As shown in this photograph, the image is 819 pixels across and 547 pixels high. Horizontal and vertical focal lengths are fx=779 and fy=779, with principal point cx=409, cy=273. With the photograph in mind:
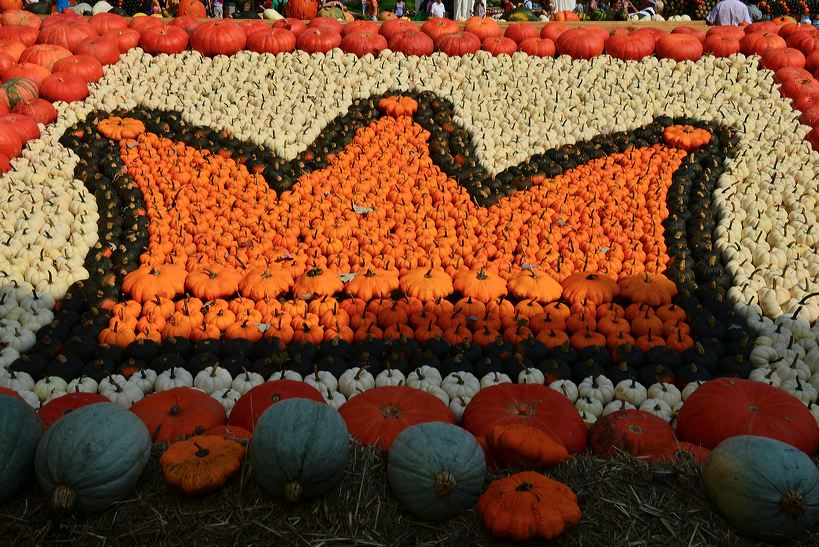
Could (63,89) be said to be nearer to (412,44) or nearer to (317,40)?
(317,40)

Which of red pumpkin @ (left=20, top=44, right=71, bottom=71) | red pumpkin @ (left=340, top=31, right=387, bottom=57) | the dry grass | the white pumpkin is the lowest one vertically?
the white pumpkin

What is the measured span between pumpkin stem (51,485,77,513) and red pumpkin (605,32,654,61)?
972 centimetres

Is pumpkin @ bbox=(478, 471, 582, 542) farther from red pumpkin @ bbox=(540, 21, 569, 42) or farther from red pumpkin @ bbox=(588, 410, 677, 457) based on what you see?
red pumpkin @ bbox=(540, 21, 569, 42)

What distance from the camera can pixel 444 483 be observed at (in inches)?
126

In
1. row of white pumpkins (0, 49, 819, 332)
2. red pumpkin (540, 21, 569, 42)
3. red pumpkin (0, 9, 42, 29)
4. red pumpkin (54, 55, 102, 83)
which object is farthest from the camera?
red pumpkin (0, 9, 42, 29)

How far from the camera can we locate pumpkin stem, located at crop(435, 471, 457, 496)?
3191 millimetres

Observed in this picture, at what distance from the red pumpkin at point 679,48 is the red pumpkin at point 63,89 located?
768 centimetres

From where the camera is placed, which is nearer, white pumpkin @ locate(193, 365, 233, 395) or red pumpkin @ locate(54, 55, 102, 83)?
white pumpkin @ locate(193, 365, 233, 395)

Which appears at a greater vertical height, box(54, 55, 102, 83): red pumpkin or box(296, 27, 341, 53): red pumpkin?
box(296, 27, 341, 53): red pumpkin

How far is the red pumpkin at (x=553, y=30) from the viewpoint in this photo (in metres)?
11.4

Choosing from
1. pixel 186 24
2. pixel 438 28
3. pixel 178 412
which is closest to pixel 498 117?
pixel 438 28

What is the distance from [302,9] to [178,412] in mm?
11793

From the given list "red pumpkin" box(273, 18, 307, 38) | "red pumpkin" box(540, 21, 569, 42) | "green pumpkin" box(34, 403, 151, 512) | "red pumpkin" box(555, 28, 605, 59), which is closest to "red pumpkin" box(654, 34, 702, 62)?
"red pumpkin" box(555, 28, 605, 59)

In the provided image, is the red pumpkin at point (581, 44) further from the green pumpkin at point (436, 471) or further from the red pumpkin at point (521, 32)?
the green pumpkin at point (436, 471)
